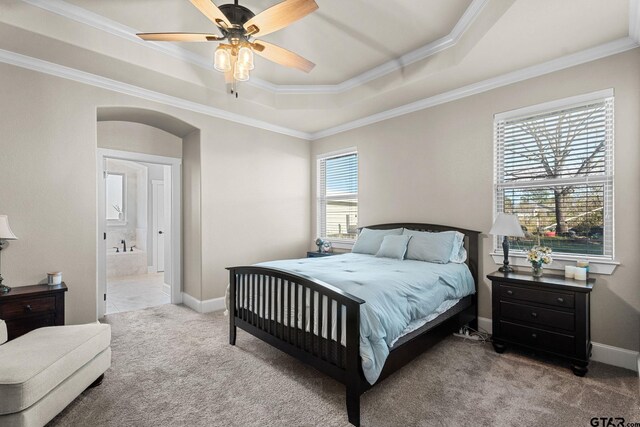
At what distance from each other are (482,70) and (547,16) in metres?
0.83

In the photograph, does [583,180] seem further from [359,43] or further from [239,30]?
[239,30]

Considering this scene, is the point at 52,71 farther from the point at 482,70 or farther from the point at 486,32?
the point at 482,70

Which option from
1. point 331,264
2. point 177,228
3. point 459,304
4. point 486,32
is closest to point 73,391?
point 331,264

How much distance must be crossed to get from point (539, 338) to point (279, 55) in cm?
321

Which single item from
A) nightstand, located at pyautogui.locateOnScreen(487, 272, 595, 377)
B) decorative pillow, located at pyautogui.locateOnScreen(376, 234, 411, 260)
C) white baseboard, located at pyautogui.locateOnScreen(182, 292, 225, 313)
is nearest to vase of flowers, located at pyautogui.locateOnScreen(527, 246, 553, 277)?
nightstand, located at pyautogui.locateOnScreen(487, 272, 595, 377)

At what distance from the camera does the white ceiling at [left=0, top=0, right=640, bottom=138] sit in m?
2.48

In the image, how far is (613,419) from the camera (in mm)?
1959

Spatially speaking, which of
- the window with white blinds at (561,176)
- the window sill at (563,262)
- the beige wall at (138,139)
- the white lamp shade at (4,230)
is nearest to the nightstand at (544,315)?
the window sill at (563,262)

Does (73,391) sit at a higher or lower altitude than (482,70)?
lower

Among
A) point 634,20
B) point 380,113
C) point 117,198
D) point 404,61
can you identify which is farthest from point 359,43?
point 117,198

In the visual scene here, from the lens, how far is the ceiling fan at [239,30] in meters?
1.97

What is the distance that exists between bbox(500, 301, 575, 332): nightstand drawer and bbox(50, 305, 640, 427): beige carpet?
0.36m

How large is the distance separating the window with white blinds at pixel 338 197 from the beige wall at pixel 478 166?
0.21 metres

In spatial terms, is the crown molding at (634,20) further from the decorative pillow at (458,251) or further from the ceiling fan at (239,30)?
the ceiling fan at (239,30)
